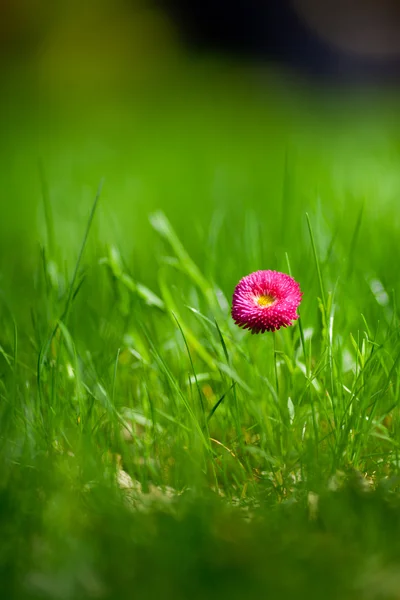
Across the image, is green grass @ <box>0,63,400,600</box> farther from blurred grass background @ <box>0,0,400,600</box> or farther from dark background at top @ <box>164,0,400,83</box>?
dark background at top @ <box>164,0,400,83</box>

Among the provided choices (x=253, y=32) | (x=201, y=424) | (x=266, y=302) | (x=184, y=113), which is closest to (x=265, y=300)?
(x=266, y=302)

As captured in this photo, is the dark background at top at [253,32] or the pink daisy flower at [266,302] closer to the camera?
the pink daisy flower at [266,302]

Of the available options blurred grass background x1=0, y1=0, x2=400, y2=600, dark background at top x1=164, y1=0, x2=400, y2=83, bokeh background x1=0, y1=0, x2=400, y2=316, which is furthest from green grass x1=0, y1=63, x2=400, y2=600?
dark background at top x1=164, y1=0, x2=400, y2=83

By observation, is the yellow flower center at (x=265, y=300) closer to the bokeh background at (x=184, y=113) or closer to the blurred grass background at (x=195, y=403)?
the blurred grass background at (x=195, y=403)

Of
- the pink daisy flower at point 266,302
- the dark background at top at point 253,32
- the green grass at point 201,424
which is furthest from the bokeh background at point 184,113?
the pink daisy flower at point 266,302

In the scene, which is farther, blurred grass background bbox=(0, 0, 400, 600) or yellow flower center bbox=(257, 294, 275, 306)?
yellow flower center bbox=(257, 294, 275, 306)

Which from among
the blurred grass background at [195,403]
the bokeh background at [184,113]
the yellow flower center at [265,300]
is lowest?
the bokeh background at [184,113]

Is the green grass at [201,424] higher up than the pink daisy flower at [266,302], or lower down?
lower down

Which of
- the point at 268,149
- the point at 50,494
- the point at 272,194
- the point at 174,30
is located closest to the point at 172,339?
the point at 50,494
